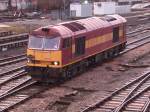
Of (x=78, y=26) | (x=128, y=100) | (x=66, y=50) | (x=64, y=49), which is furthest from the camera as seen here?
(x=78, y=26)

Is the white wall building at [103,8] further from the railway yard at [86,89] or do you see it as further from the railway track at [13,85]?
the railway track at [13,85]

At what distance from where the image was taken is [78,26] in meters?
24.4

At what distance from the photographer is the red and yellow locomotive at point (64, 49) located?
21.7m

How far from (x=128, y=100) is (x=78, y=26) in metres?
7.27

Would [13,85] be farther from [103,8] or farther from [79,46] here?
[103,8]

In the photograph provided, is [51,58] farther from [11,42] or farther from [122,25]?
[11,42]

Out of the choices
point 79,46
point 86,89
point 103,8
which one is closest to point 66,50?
point 79,46

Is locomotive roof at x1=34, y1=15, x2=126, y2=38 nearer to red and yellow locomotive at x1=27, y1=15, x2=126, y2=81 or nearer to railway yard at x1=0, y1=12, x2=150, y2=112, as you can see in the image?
red and yellow locomotive at x1=27, y1=15, x2=126, y2=81

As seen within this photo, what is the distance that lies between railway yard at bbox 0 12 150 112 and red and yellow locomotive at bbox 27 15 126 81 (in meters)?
0.63

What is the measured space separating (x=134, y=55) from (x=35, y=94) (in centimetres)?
1301

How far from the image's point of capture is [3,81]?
22.3m

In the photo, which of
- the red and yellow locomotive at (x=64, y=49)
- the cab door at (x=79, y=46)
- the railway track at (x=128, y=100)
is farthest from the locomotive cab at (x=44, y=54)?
the railway track at (x=128, y=100)

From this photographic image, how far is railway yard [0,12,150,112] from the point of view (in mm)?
17945

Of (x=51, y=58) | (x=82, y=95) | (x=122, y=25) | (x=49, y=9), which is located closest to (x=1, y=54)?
(x=122, y=25)
